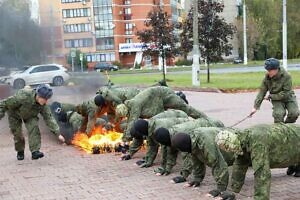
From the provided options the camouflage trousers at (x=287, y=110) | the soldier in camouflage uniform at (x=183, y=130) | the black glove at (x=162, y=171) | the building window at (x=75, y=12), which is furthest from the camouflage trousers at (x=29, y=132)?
the building window at (x=75, y=12)

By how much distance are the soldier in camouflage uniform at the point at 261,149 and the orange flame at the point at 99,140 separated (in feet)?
13.0


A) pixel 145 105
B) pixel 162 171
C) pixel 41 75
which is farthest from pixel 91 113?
pixel 41 75

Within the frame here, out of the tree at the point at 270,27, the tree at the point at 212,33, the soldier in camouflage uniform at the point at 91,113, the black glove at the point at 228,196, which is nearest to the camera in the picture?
the black glove at the point at 228,196

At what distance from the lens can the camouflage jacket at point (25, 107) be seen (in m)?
8.27

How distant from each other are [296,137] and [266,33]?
57.1 meters

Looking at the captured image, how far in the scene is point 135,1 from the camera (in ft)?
189

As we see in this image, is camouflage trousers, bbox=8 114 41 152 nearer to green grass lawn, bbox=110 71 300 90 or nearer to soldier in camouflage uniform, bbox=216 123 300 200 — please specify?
soldier in camouflage uniform, bbox=216 123 300 200

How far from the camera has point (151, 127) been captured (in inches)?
281

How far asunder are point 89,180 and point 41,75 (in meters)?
12.9

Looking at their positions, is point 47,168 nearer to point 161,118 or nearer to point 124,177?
point 124,177

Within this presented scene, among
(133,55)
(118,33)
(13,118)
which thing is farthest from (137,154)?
(133,55)

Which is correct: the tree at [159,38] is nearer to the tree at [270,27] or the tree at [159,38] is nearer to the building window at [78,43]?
the building window at [78,43]

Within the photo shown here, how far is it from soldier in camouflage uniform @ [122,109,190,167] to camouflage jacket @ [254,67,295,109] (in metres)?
1.37

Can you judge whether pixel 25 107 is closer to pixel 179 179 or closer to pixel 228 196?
pixel 179 179
